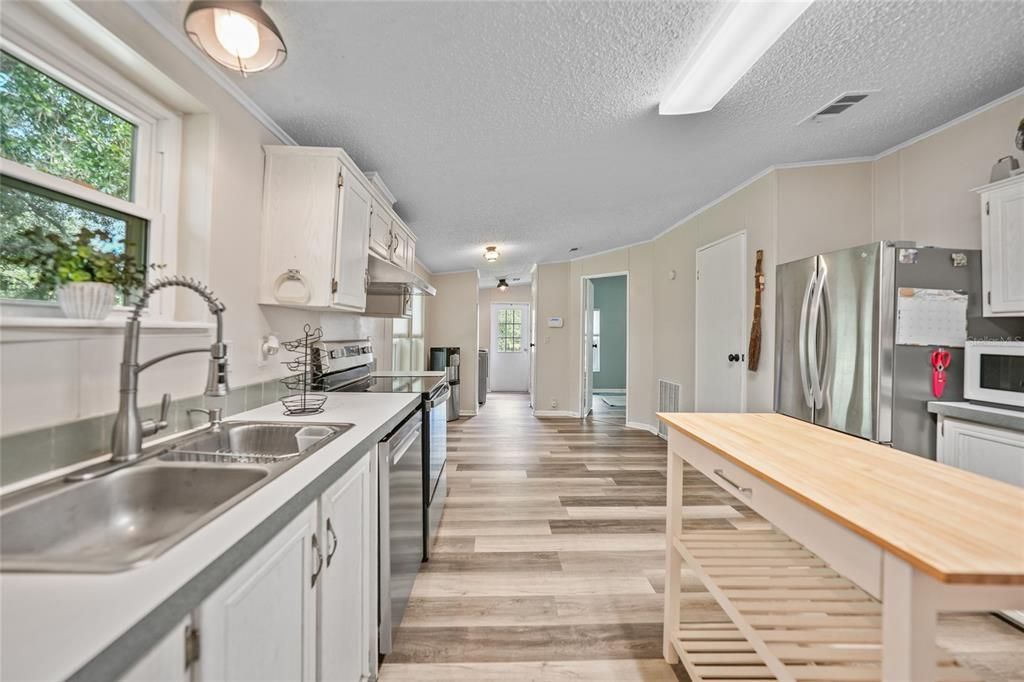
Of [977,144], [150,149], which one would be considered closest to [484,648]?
[150,149]

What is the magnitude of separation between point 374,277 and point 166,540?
220cm

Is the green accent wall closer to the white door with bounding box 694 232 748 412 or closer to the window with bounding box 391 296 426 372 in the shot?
the window with bounding box 391 296 426 372

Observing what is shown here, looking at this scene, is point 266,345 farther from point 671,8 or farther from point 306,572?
point 671,8

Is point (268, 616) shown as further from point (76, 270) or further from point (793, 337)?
point (793, 337)

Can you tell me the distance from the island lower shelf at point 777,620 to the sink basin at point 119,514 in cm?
142

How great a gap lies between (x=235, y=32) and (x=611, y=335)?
873cm

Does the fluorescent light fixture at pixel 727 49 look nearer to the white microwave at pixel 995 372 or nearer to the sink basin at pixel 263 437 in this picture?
the white microwave at pixel 995 372

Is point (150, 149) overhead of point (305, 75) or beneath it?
beneath

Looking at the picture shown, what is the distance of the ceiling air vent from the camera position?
213cm

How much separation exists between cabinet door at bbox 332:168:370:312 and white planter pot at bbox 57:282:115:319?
0.97 m

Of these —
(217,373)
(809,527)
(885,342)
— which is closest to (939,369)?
(885,342)

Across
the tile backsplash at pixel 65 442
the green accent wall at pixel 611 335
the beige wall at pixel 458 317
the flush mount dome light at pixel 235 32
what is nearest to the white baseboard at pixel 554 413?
the beige wall at pixel 458 317

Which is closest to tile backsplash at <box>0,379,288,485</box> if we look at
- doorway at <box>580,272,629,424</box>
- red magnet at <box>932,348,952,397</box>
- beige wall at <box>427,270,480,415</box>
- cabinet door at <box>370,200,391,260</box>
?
cabinet door at <box>370,200,391,260</box>

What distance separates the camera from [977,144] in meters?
2.35
